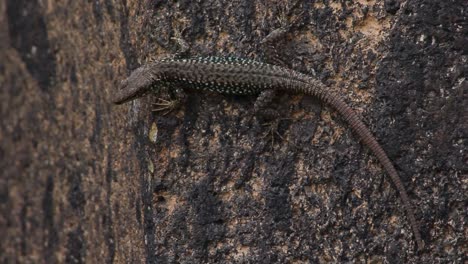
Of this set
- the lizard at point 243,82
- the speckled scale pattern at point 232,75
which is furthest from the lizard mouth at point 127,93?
the speckled scale pattern at point 232,75

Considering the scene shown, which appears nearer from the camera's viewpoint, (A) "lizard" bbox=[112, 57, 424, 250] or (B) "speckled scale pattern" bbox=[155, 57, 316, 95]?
(A) "lizard" bbox=[112, 57, 424, 250]

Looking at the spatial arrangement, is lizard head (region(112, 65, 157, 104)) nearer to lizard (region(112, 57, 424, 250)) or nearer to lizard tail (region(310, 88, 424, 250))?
lizard (region(112, 57, 424, 250))

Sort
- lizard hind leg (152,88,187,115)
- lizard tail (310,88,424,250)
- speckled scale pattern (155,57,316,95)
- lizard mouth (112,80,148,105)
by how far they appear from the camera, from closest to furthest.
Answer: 1. lizard tail (310,88,424,250)
2. speckled scale pattern (155,57,316,95)
3. lizard hind leg (152,88,187,115)
4. lizard mouth (112,80,148,105)

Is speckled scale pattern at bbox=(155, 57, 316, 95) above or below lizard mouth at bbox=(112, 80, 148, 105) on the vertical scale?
above

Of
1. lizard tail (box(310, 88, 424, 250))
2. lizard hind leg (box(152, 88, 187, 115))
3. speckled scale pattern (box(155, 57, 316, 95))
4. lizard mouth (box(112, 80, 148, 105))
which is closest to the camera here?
lizard tail (box(310, 88, 424, 250))

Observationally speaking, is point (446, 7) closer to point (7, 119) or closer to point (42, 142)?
point (42, 142)

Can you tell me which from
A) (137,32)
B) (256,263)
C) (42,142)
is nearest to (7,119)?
(42,142)

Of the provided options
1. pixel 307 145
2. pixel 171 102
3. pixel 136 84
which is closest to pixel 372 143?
pixel 307 145

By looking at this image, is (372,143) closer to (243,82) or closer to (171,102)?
(243,82)

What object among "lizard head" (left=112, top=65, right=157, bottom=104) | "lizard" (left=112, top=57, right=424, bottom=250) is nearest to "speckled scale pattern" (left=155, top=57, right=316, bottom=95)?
"lizard" (left=112, top=57, right=424, bottom=250)

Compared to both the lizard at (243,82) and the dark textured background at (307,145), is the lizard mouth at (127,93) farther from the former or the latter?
the dark textured background at (307,145)
